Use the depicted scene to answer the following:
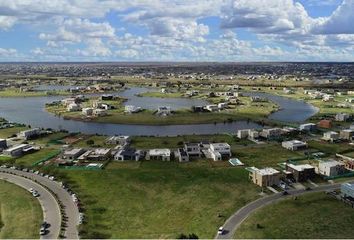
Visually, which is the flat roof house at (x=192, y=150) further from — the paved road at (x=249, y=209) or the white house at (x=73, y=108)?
the white house at (x=73, y=108)

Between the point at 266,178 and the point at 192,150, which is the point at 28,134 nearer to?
the point at 192,150

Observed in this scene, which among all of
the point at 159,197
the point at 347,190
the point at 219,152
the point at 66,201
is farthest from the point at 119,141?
the point at 347,190

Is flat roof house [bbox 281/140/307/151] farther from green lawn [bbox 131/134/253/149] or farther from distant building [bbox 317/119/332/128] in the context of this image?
distant building [bbox 317/119/332/128]

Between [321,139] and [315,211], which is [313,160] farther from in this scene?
[315,211]

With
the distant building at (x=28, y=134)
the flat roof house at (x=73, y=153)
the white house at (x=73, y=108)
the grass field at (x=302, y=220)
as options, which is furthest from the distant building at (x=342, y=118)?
the white house at (x=73, y=108)

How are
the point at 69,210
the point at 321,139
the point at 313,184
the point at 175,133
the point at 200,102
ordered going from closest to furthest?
the point at 69,210 → the point at 313,184 → the point at 321,139 → the point at 175,133 → the point at 200,102

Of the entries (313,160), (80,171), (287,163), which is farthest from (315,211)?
(80,171)

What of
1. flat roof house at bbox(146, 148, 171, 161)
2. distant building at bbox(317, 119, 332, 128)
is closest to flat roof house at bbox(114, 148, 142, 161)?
flat roof house at bbox(146, 148, 171, 161)
